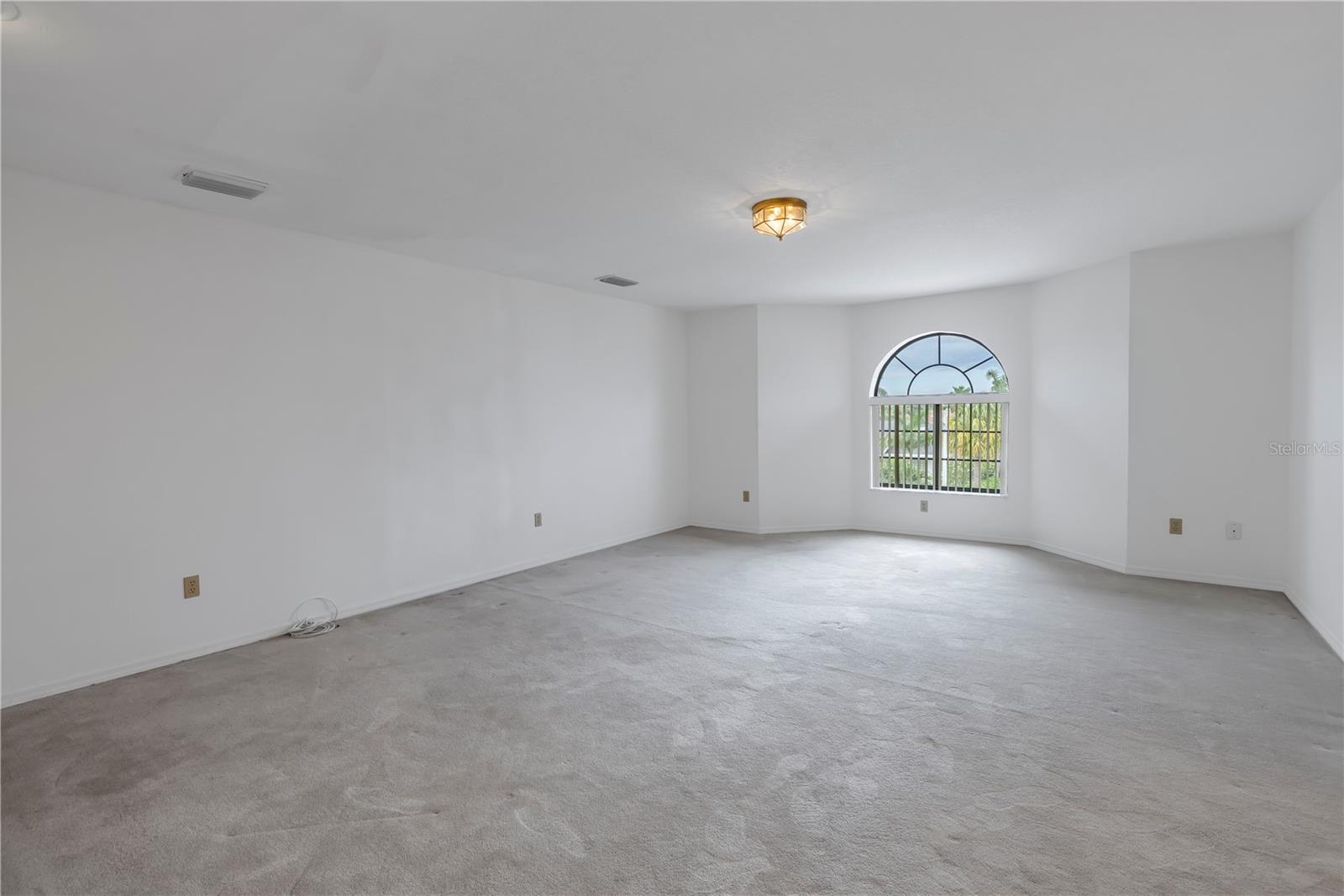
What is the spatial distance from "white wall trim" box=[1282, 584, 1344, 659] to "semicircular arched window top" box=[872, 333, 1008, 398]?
2555 millimetres

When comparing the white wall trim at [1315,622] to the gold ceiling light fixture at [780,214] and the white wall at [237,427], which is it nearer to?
the gold ceiling light fixture at [780,214]

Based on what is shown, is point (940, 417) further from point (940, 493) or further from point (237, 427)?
point (237, 427)

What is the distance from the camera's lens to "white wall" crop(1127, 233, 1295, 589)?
431 cm

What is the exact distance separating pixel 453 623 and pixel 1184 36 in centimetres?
424

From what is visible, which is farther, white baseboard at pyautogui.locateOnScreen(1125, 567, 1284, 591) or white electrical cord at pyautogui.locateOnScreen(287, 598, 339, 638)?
white baseboard at pyautogui.locateOnScreen(1125, 567, 1284, 591)

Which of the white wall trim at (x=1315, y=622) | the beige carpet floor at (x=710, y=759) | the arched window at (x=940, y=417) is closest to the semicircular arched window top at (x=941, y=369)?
the arched window at (x=940, y=417)

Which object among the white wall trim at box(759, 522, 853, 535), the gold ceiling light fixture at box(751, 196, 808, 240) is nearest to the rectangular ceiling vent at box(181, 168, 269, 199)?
the gold ceiling light fixture at box(751, 196, 808, 240)

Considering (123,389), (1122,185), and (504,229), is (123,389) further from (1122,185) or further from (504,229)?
(1122,185)

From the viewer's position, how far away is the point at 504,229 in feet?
12.8

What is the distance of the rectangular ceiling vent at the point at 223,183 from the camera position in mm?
2957

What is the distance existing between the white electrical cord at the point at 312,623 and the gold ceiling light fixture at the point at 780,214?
3454 millimetres

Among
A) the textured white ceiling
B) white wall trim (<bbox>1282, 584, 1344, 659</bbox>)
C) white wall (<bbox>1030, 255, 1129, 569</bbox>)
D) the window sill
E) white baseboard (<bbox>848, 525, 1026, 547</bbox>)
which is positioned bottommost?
white wall trim (<bbox>1282, 584, 1344, 659</bbox>)

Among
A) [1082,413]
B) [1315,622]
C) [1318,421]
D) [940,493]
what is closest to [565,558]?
[940,493]

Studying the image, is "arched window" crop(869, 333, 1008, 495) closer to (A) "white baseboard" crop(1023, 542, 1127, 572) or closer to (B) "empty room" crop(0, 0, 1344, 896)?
(B) "empty room" crop(0, 0, 1344, 896)
